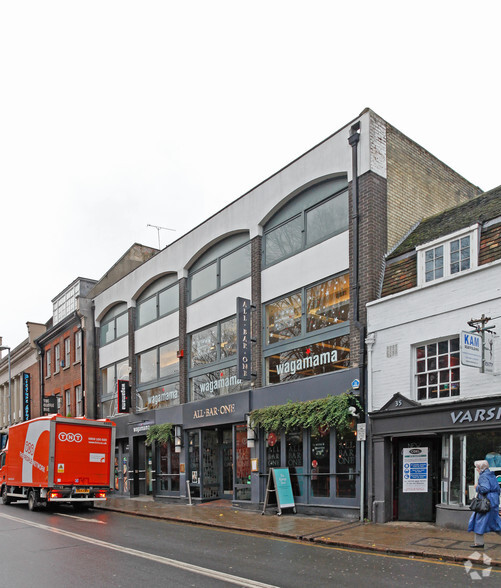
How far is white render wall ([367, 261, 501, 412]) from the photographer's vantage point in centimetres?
1268

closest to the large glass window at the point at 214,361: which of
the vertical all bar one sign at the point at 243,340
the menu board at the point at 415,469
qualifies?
the vertical all bar one sign at the point at 243,340

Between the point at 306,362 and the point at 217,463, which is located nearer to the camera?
the point at 306,362

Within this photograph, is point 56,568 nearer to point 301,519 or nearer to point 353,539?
point 353,539

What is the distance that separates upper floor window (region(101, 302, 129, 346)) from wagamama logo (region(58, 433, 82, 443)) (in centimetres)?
872

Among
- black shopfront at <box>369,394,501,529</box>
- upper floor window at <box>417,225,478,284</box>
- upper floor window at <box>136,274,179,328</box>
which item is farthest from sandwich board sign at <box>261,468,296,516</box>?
upper floor window at <box>136,274,179,328</box>

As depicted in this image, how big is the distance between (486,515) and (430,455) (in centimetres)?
377

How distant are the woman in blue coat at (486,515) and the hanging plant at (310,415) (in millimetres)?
4798

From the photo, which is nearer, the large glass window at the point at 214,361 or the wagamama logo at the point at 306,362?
the wagamama logo at the point at 306,362

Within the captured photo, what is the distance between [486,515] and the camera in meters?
10.1

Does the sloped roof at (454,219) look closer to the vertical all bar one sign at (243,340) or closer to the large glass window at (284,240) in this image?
the large glass window at (284,240)

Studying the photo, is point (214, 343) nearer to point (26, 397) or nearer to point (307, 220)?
point (307, 220)

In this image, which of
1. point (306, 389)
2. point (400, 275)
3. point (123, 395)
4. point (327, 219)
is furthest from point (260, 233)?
point (123, 395)

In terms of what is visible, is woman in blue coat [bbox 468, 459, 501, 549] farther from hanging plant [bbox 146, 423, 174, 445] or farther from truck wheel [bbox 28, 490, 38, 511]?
truck wheel [bbox 28, 490, 38, 511]

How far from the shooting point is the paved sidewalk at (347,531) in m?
10.4
